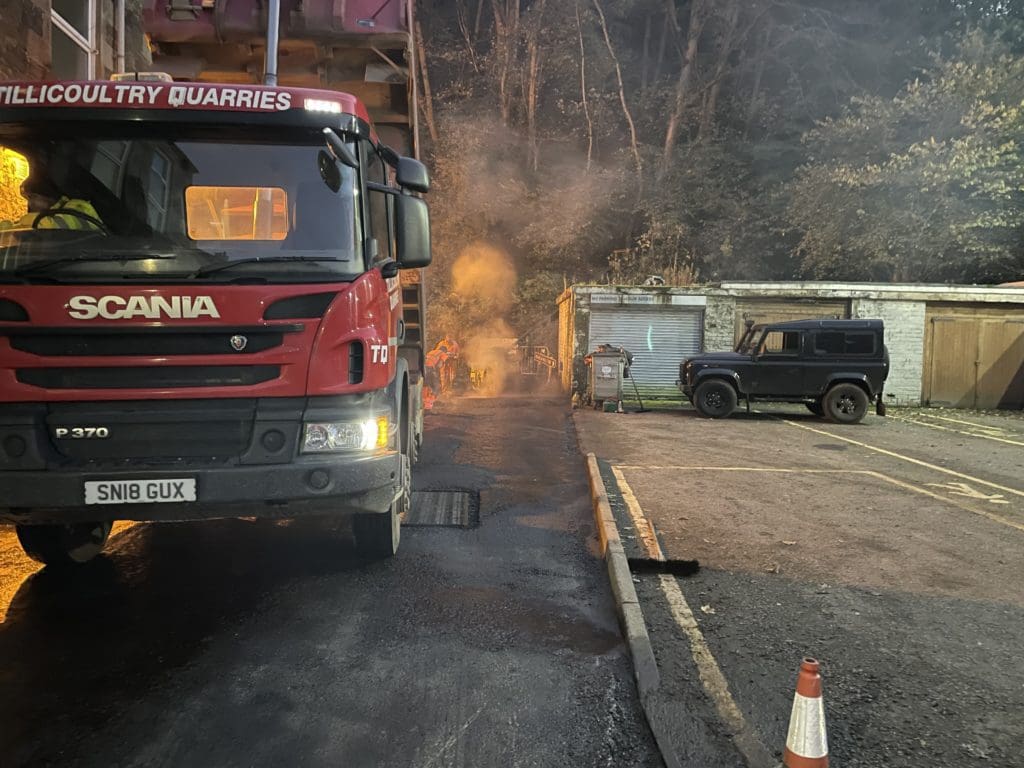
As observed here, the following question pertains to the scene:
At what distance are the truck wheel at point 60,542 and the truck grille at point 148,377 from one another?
137 centimetres

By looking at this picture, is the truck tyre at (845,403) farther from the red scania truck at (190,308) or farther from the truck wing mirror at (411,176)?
the red scania truck at (190,308)

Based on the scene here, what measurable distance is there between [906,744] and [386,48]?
6751mm

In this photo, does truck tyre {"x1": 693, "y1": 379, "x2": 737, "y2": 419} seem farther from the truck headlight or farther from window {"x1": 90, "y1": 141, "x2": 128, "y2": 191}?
window {"x1": 90, "y1": 141, "x2": 128, "y2": 191}

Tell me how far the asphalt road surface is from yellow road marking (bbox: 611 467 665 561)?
474mm

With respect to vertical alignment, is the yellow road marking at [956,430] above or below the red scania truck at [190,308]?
below

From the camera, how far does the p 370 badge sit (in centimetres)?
334

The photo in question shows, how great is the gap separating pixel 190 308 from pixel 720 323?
52.4 feet

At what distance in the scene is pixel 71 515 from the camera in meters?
3.39

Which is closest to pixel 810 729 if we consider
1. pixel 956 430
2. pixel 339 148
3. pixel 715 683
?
pixel 715 683

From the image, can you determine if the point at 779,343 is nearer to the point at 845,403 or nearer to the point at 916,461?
the point at 845,403

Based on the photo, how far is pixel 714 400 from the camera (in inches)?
562

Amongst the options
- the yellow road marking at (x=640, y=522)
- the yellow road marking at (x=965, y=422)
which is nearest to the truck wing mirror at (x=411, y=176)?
the yellow road marking at (x=640, y=522)

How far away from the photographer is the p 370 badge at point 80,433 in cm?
A: 334

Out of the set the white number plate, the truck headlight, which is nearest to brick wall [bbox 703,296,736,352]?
the truck headlight
